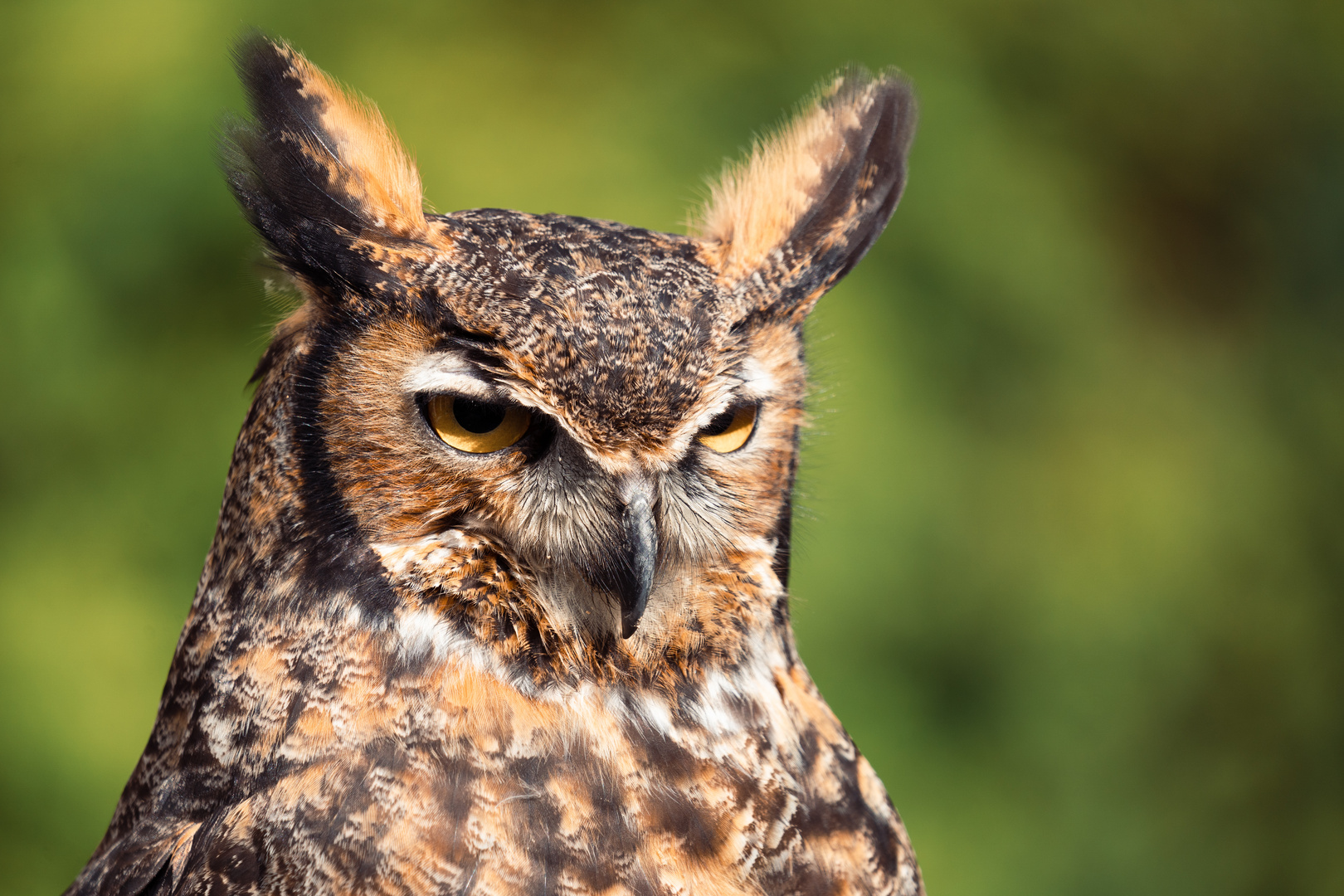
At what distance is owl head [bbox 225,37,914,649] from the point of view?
91cm

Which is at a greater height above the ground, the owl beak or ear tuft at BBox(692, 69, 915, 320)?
ear tuft at BBox(692, 69, 915, 320)

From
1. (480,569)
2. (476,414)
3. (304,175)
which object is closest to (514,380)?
(476,414)

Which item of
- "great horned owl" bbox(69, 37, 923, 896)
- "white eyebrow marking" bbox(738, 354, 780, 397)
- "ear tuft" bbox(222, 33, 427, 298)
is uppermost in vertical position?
"ear tuft" bbox(222, 33, 427, 298)

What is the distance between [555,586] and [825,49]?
1.97m

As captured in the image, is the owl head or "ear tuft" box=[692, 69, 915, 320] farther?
"ear tuft" box=[692, 69, 915, 320]

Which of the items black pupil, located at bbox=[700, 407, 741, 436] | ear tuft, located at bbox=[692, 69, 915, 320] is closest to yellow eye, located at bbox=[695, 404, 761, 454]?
black pupil, located at bbox=[700, 407, 741, 436]

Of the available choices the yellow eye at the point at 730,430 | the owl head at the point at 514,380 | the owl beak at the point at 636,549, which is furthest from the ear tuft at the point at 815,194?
the owl beak at the point at 636,549

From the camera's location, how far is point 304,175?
3.23 feet

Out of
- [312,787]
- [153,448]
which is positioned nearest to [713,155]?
[153,448]

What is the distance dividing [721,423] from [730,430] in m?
0.03

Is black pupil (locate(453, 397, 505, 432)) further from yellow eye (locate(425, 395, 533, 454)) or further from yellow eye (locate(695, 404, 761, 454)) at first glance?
yellow eye (locate(695, 404, 761, 454))

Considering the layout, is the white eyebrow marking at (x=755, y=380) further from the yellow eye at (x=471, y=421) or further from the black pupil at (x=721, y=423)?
the yellow eye at (x=471, y=421)

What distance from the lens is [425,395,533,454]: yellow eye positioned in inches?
36.2

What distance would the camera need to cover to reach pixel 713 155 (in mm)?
2467
